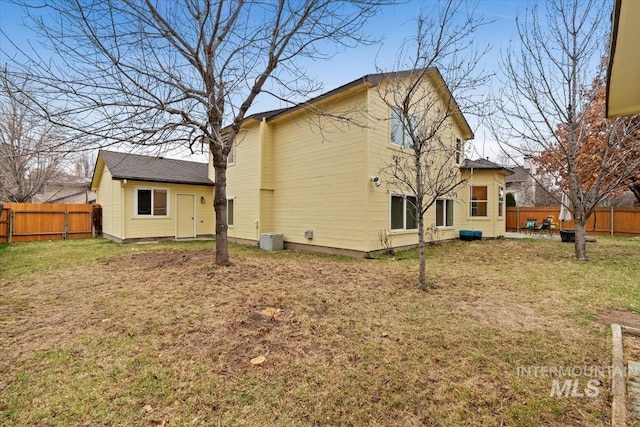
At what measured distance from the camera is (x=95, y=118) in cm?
515

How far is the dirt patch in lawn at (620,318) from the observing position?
3.89 metres

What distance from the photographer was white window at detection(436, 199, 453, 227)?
39.1 feet

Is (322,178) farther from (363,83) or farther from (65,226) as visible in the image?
(65,226)

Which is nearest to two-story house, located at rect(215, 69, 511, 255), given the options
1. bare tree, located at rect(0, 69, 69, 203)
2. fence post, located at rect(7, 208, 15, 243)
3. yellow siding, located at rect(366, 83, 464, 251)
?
yellow siding, located at rect(366, 83, 464, 251)

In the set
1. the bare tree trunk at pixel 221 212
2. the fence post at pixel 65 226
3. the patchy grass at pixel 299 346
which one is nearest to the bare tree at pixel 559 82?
the patchy grass at pixel 299 346

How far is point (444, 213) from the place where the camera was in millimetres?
12156

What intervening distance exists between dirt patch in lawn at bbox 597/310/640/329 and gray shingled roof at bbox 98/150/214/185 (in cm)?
1342

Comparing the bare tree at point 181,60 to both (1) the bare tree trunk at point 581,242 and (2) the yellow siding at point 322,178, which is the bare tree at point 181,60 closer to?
(2) the yellow siding at point 322,178

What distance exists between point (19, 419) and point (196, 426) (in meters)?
1.32

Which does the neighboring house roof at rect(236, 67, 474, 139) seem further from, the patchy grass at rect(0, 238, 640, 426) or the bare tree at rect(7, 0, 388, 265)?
the patchy grass at rect(0, 238, 640, 426)

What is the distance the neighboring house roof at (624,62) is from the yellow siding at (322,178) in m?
5.46

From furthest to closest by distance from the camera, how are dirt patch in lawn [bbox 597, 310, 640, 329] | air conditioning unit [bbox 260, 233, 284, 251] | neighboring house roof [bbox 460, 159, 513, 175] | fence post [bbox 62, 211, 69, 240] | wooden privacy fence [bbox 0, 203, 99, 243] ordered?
fence post [bbox 62, 211, 69, 240]
neighboring house roof [bbox 460, 159, 513, 175]
wooden privacy fence [bbox 0, 203, 99, 243]
air conditioning unit [bbox 260, 233, 284, 251]
dirt patch in lawn [bbox 597, 310, 640, 329]

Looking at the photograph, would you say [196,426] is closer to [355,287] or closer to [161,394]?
[161,394]

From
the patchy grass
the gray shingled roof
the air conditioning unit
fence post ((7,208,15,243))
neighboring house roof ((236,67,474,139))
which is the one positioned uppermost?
neighboring house roof ((236,67,474,139))
